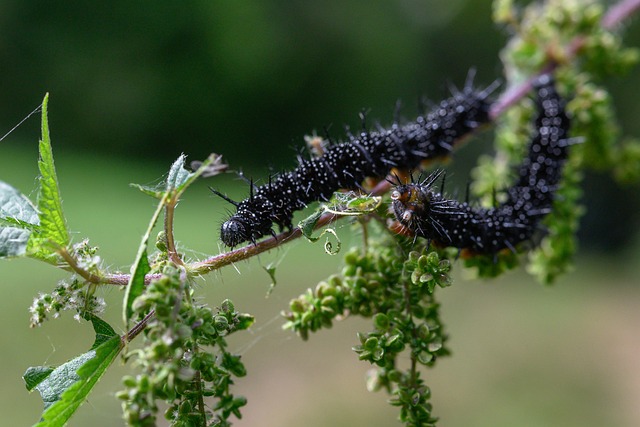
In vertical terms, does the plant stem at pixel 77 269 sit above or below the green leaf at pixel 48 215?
below

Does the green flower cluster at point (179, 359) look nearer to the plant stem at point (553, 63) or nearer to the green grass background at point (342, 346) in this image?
the plant stem at point (553, 63)

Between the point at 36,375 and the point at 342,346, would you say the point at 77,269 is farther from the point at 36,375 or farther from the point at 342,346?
the point at 342,346

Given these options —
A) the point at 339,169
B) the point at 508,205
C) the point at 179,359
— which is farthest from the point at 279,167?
the point at 179,359

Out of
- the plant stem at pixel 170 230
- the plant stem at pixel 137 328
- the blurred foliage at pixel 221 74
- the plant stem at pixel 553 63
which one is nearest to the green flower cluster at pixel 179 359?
the plant stem at pixel 137 328

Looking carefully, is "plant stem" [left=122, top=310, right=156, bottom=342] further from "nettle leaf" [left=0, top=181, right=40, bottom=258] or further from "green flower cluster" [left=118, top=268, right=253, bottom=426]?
"nettle leaf" [left=0, top=181, right=40, bottom=258]

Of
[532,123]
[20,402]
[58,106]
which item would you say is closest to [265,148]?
[58,106]

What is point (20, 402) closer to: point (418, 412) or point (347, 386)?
point (347, 386)
